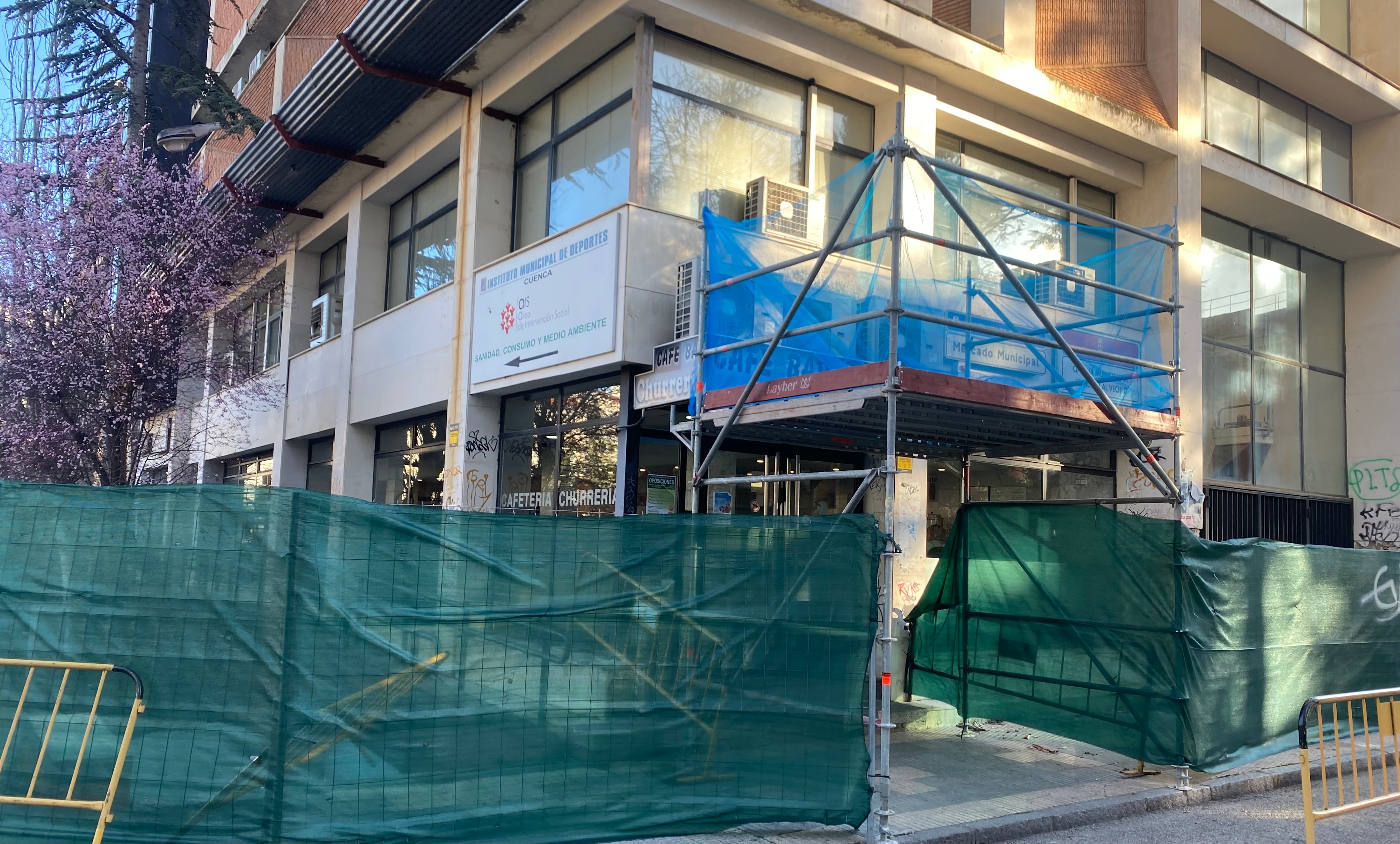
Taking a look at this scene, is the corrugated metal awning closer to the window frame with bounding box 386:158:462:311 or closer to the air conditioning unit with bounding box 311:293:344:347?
the window frame with bounding box 386:158:462:311

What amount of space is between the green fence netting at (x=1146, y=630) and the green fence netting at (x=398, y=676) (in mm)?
3145

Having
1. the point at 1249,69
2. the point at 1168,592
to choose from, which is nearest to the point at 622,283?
the point at 1168,592

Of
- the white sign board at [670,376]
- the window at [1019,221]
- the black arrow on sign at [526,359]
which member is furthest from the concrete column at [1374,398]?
the black arrow on sign at [526,359]

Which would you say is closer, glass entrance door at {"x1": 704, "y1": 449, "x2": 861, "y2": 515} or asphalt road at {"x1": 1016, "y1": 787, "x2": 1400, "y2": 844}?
asphalt road at {"x1": 1016, "y1": 787, "x2": 1400, "y2": 844}

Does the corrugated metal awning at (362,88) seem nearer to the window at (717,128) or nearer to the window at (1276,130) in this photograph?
the window at (717,128)

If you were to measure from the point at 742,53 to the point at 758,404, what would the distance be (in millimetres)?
4742

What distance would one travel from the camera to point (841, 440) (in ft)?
31.6

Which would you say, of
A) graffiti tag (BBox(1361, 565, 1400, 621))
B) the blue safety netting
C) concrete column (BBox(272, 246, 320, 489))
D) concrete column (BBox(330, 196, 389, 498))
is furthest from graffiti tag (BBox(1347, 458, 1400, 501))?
concrete column (BBox(272, 246, 320, 489))

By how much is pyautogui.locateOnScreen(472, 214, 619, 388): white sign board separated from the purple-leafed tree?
21.2ft

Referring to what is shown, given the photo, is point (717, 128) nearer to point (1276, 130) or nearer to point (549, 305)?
point (549, 305)

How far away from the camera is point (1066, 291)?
9.42m

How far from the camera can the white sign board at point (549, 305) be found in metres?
10.1

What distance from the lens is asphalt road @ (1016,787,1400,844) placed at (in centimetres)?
691

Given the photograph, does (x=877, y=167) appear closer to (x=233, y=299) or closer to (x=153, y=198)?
(x=153, y=198)
